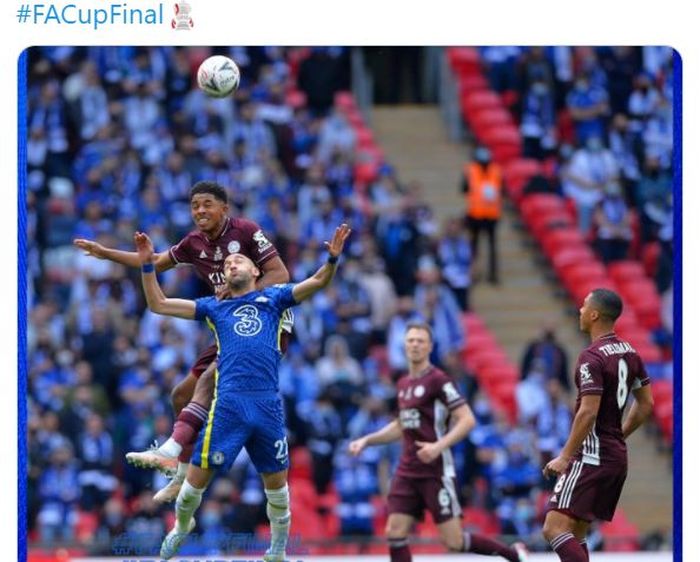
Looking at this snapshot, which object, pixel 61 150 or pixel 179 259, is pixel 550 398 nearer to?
pixel 61 150

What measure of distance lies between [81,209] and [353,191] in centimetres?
403

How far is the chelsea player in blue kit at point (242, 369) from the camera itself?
14.5m

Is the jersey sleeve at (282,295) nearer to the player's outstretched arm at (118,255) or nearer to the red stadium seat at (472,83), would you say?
the player's outstretched arm at (118,255)

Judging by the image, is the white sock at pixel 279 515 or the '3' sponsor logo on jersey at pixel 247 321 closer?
the '3' sponsor logo on jersey at pixel 247 321

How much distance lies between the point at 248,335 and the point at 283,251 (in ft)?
36.5

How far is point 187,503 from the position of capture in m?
14.8

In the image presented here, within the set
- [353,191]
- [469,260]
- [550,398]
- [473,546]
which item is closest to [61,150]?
[353,191]

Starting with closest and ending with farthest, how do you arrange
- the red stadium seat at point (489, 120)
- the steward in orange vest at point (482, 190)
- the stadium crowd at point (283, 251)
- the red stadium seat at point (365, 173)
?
the stadium crowd at point (283, 251), the steward in orange vest at point (482, 190), the red stadium seat at point (365, 173), the red stadium seat at point (489, 120)

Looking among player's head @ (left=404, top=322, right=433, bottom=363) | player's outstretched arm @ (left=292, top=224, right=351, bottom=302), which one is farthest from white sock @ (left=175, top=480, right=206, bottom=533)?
player's head @ (left=404, top=322, right=433, bottom=363)

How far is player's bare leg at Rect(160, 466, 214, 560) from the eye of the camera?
48.1 feet

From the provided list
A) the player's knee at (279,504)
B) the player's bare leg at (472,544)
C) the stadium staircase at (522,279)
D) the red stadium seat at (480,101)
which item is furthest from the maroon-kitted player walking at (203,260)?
the red stadium seat at (480,101)

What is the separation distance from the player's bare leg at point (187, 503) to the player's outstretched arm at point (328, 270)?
158cm

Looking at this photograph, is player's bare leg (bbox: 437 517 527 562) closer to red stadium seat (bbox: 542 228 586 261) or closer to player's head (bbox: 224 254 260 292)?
player's head (bbox: 224 254 260 292)

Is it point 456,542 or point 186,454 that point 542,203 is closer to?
point 456,542
